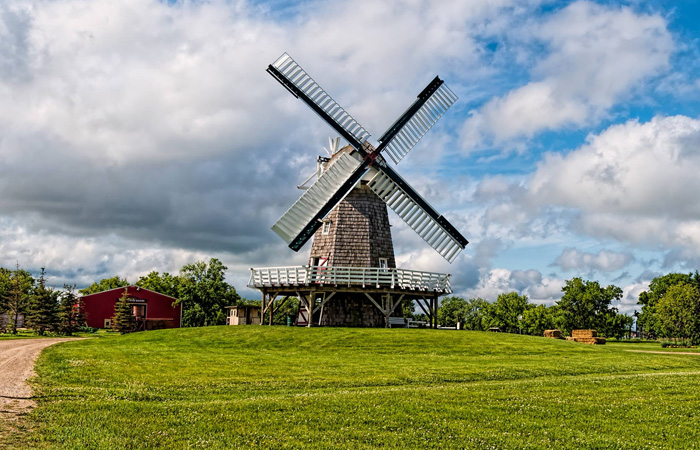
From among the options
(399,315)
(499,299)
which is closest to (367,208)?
(399,315)

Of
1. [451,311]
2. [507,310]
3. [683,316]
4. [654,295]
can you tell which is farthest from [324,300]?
[451,311]

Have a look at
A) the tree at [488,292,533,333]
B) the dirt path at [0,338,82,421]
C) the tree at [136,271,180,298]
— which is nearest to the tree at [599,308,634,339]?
the tree at [488,292,533,333]

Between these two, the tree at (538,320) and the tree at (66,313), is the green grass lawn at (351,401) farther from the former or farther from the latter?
the tree at (538,320)

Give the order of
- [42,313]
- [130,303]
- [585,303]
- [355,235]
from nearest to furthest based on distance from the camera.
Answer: [355,235], [42,313], [130,303], [585,303]

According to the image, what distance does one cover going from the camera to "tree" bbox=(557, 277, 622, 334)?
285 feet

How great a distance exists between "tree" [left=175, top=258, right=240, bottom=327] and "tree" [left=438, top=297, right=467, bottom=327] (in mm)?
66896

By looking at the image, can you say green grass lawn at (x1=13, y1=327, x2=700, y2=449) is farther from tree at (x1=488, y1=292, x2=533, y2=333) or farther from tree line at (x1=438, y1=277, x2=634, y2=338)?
tree at (x1=488, y1=292, x2=533, y2=333)

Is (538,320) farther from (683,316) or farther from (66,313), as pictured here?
(66,313)

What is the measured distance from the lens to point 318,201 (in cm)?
3791

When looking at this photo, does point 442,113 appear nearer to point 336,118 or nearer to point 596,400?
point 336,118

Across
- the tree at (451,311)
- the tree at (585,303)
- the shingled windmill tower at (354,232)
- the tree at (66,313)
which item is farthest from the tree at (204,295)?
the tree at (451,311)

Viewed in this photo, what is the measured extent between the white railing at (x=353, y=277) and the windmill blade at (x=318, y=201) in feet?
7.27

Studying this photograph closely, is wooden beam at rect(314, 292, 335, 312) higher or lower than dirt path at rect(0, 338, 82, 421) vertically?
higher

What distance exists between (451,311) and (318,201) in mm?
96158
